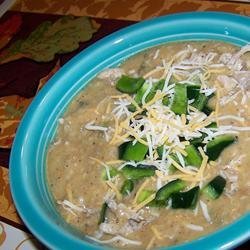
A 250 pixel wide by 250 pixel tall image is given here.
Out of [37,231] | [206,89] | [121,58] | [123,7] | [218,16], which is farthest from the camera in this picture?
[123,7]

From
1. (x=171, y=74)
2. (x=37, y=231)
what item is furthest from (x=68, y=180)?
(x=171, y=74)

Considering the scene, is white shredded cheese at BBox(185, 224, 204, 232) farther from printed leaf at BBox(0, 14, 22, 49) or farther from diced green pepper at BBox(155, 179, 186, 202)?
printed leaf at BBox(0, 14, 22, 49)

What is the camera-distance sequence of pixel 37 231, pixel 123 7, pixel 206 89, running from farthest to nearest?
pixel 123 7
pixel 206 89
pixel 37 231

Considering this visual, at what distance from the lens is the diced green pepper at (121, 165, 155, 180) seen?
1035mm

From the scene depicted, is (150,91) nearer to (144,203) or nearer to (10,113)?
(144,203)

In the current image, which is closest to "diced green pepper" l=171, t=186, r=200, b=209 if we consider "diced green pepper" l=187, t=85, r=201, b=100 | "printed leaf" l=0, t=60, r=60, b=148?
"diced green pepper" l=187, t=85, r=201, b=100

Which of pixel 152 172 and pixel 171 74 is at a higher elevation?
pixel 171 74

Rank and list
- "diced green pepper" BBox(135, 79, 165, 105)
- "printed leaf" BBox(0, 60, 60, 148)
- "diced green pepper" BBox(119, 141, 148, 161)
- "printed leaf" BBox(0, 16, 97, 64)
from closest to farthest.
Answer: "diced green pepper" BBox(119, 141, 148, 161) → "diced green pepper" BBox(135, 79, 165, 105) → "printed leaf" BBox(0, 60, 60, 148) → "printed leaf" BBox(0, 16, 97, 64)

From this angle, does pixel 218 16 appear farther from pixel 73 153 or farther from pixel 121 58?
pixel 73 153

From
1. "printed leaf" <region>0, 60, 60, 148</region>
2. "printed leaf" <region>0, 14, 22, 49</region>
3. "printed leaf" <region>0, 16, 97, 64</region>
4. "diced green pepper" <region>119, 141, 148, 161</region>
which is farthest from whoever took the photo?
"printed leaf" <region>0, 14, 22, 49</region>

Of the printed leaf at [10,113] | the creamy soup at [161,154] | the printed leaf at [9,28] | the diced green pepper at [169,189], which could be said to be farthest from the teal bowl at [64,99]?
the printed leaf at [9,28]

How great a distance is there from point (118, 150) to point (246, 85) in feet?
0.99

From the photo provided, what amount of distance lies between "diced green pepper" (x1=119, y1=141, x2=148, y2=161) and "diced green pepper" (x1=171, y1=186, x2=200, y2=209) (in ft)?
0.37

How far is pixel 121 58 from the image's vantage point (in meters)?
1.33
